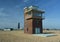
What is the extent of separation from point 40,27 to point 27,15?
5787 mm

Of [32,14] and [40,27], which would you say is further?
[40,27]

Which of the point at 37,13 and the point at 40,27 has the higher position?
the point at 37,13

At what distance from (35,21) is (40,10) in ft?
12.6

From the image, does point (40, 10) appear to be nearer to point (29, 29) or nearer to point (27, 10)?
point (27, 10)

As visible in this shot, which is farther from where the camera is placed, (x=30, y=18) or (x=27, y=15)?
(x=27, y=15)

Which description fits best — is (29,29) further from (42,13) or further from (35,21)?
(42,13)

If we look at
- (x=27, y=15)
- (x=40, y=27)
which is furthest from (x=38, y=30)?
(x=27, y=15)

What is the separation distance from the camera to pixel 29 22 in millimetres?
34406

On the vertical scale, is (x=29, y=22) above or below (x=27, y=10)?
below

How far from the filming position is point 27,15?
35594 mm

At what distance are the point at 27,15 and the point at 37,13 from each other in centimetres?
375

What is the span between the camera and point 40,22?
3444 cm

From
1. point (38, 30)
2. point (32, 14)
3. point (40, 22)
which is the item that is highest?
point (32, 14)

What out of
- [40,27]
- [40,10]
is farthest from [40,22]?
[40,10]
